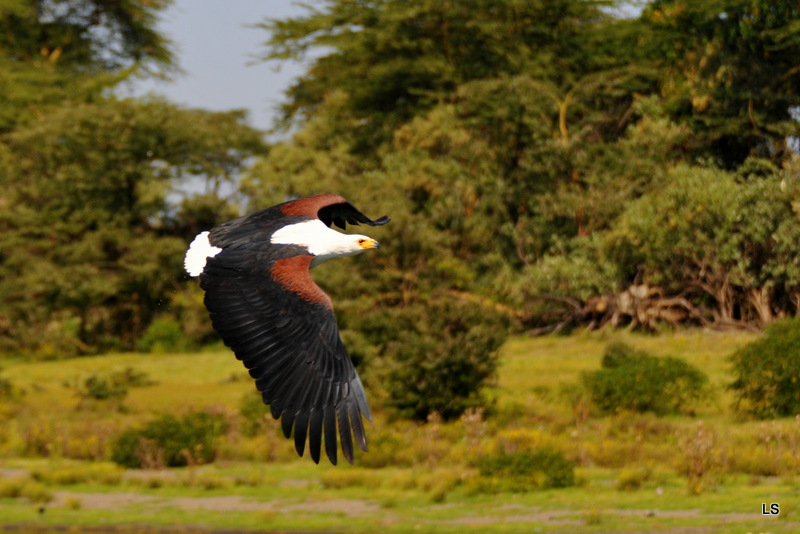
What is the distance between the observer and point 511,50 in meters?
34.2

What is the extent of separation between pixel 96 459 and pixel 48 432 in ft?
5.61

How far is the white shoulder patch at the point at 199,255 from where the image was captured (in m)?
7.36

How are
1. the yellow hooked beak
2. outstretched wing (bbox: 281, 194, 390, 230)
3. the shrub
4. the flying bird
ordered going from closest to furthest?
1. the flying bird
2. the yellow hooked beak
3. outstretched wing (bbox: 281, 194, 390, 230)
4. the shrub

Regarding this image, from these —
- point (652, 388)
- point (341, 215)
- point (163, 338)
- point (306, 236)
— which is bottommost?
point (163, 338)

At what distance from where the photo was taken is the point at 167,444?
18266mm

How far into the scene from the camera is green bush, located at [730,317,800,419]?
1780cm

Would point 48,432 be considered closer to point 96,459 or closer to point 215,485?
point 96,459

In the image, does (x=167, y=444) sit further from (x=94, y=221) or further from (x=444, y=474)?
(x=94, y=221)

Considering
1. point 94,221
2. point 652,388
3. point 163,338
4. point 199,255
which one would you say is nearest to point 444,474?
point 652,388

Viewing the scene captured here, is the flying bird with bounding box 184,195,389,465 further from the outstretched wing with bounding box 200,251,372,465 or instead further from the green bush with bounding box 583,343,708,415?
the green bush with bounding box 583,343,708,415

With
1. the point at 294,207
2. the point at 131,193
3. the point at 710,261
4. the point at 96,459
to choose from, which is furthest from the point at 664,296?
the point at 294,207

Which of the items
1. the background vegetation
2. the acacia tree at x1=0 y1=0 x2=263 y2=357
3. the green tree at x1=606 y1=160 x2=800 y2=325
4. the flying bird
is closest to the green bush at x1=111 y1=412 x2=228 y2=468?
the background vegetation

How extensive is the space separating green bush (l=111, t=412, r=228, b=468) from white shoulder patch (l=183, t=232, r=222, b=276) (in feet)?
35.1

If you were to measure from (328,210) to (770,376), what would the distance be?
36.6ft
